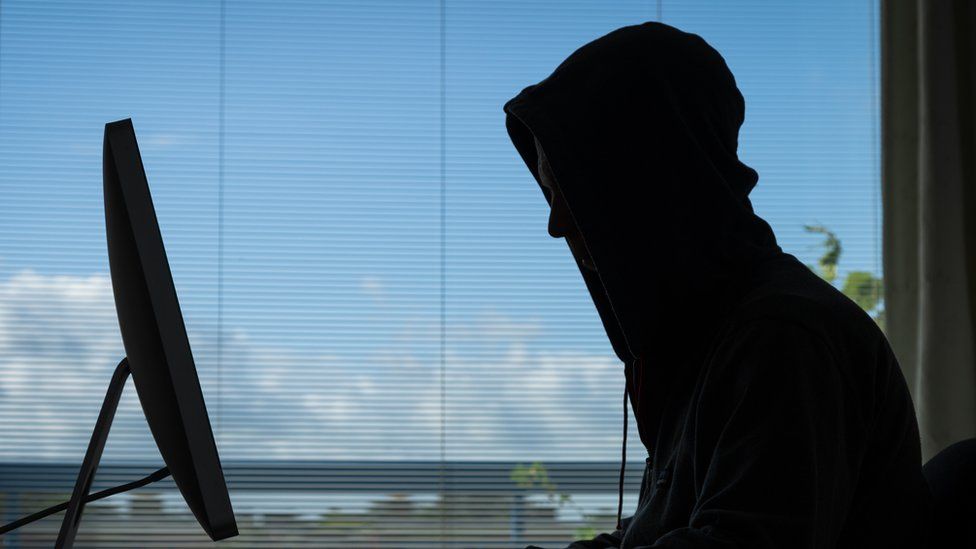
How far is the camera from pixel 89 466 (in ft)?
2.70

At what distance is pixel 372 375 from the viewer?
2412 millimetres

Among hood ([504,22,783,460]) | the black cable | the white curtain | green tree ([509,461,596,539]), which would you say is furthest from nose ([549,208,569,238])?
the white curtain

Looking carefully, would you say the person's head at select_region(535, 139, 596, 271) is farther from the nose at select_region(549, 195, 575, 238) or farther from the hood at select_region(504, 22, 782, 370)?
the hood at select_region(504, 22, 782, 370)

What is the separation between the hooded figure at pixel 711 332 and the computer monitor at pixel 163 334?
1.50ft

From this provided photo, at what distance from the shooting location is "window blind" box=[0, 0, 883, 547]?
2391 mm

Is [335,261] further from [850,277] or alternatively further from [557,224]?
[850,277]

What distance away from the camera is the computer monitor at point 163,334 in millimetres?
610

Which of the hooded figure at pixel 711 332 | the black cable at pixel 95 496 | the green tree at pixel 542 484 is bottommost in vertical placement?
the green tree at pixel 542 484

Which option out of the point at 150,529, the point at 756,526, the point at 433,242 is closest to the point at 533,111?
the point at 756,526

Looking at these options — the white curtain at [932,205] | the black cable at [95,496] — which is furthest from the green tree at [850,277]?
the black cable at [95,496]

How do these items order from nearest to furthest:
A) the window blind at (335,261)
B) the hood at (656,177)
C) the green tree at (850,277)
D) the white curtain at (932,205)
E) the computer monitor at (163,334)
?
the computer monitor at (163,334) → the hood at (656,177) → the white curtain at (932,205) → the window blind at (335,261) → the green tree at (850,277)

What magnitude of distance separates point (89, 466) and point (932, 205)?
2196 mm

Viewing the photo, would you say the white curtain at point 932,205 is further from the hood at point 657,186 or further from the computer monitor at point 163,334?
the computer monitor at point 163,334

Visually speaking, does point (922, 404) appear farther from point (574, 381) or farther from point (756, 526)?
point (756, 526)
